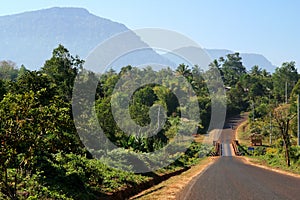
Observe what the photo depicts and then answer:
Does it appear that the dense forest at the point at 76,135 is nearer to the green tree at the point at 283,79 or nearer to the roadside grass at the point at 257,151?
the roadside grass at the point at 257,151

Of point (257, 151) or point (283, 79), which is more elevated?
point (283, 79)

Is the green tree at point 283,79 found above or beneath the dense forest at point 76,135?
above

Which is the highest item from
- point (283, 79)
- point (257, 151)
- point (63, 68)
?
point (283, 79)

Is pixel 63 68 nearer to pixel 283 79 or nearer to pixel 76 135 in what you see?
pixel 76 135

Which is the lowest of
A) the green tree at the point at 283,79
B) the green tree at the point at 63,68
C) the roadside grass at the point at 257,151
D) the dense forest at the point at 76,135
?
the roadside grass at the point at 257,151

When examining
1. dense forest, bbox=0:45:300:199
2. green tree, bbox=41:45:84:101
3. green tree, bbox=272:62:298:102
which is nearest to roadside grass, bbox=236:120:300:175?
dense forest, bbox=0:45:300:199

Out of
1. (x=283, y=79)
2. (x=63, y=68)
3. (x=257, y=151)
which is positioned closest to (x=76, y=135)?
(x=63, y=68)

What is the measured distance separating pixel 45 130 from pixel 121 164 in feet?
41.9

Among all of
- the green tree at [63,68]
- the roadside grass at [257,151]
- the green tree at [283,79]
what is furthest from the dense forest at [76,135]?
the green tree at [283,79]

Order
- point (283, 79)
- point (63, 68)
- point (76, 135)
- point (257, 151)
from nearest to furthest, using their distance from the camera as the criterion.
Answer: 1. point (76, 135)
2. point (63, 68)
3. point (257, 151)
4. point (283, 79)

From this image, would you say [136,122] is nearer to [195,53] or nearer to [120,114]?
[120,114]

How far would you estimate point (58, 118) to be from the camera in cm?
1098

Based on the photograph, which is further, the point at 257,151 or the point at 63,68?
the point at 257,151

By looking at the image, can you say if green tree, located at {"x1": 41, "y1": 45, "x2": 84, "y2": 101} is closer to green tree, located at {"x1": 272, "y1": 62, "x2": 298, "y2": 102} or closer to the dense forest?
the dense forest
